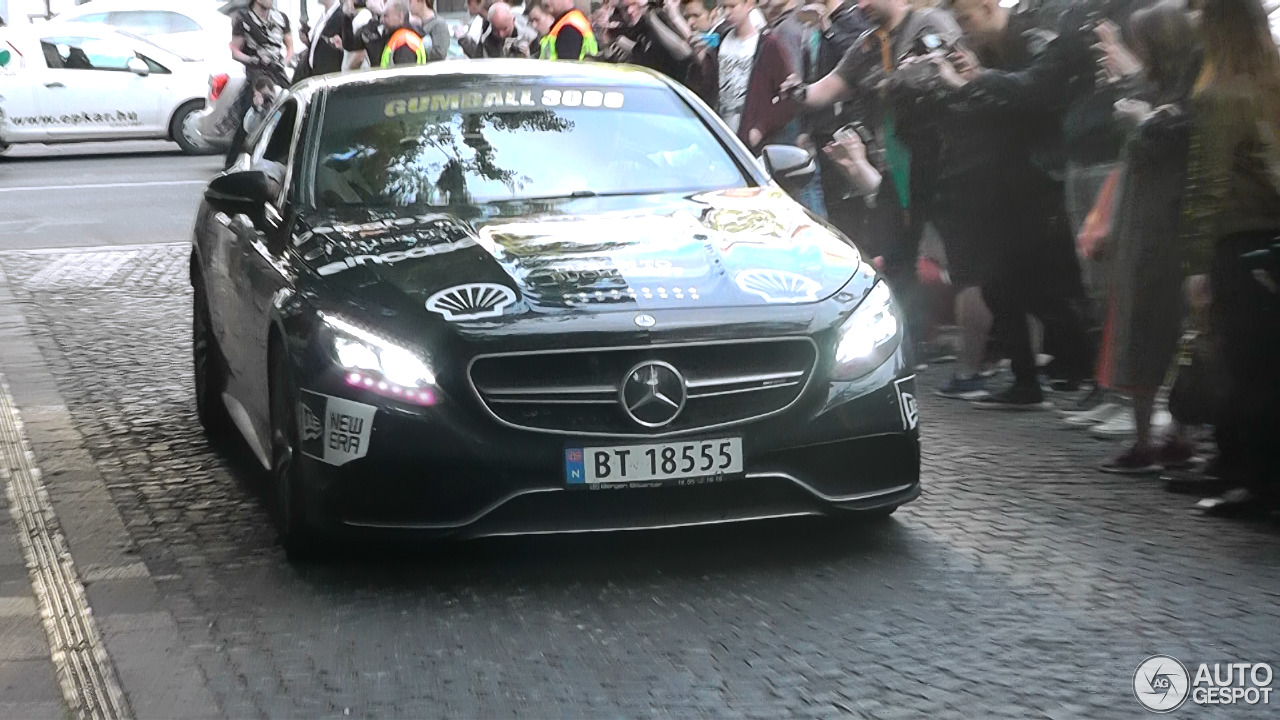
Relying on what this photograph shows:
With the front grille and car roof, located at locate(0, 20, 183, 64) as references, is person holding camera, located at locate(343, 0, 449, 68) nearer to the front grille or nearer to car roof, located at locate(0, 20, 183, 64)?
car roof, located at locate(0, 20, 183, 64)

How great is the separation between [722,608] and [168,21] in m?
25.2

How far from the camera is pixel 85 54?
83.4ft

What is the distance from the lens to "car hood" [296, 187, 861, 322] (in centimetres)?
576

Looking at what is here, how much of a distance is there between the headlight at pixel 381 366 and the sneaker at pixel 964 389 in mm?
3856

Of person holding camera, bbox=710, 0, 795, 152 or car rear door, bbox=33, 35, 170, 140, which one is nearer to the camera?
person holding camera, bbox=710, 0, 795, 152

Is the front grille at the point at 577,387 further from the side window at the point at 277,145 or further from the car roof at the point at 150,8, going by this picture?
the car roof at the point at 150,8

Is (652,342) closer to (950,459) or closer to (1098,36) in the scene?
(950,459)

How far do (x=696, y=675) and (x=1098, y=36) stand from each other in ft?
14.7

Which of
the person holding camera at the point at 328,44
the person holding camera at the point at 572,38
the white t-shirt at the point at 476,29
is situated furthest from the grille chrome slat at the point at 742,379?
the white t-shirt at the point at 476,29

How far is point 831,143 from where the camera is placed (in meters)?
10.5

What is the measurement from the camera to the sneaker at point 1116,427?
802cm

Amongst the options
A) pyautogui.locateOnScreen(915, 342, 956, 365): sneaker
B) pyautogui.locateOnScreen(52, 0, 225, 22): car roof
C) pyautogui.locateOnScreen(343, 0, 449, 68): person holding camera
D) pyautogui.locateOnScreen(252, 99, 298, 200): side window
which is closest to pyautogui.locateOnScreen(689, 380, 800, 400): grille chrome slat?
pyautogui.locateOnScreen(252, 99, 298, 200): side window

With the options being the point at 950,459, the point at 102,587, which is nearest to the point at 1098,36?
the point at 950,459

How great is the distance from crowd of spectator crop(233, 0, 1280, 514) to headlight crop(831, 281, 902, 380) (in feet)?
4.17
